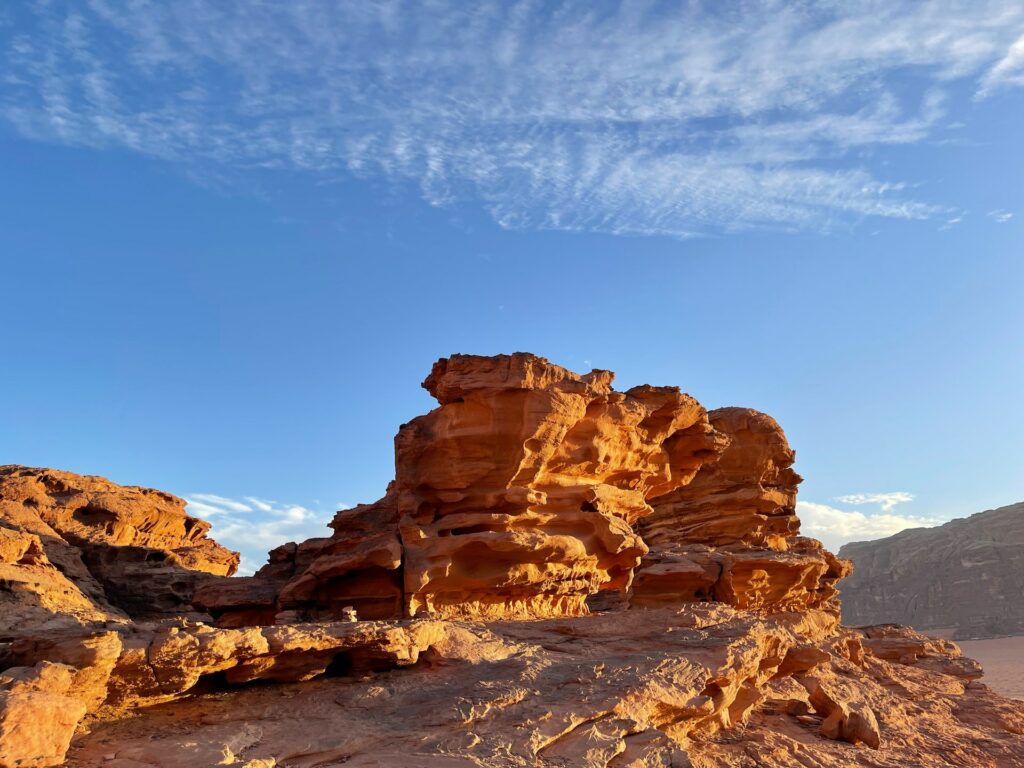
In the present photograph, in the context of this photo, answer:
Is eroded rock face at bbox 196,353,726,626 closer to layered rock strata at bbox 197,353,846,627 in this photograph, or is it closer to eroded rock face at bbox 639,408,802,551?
layered rock strata at bbox 197,353,846,627

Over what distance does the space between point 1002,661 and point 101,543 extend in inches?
2414

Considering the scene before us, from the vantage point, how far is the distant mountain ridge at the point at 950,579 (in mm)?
78812

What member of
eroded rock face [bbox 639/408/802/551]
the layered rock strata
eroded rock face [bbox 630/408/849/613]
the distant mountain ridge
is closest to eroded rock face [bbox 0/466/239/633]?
the layered rock strata

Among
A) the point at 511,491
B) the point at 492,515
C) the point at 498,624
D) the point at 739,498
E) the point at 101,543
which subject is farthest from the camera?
the point at 739,498

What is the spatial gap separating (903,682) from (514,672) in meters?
17.1

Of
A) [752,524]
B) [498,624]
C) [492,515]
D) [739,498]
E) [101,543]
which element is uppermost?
[739,498]

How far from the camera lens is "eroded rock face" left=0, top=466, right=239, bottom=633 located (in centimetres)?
2039

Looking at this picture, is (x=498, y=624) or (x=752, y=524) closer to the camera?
(x=498, y=624)

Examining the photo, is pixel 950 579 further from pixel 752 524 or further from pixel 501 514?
pixel 501 514

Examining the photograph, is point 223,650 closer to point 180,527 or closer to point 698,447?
point 698,447

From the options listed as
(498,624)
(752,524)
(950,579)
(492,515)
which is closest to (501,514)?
(492,515)

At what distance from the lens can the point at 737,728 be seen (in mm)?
11812

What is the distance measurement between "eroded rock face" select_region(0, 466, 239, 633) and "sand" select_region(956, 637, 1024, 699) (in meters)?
37.9

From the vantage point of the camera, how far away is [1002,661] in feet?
183
